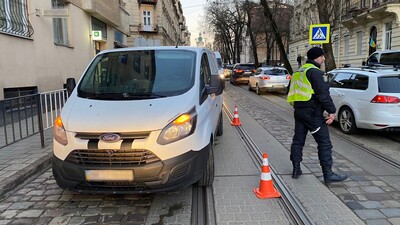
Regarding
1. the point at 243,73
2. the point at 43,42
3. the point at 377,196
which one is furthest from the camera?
the point at 243,73

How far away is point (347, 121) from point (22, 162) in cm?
700

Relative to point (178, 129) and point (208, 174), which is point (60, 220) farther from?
point (208, 174)

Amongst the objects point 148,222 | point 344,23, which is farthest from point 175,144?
point 344,23

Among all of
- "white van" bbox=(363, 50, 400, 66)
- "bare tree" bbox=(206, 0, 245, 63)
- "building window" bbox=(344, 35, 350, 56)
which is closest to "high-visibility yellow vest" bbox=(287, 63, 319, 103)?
"white van" bbox=(363, 50, 400, 66)

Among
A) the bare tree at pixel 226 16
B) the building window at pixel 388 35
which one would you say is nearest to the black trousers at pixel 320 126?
the building window at pixel 388 35

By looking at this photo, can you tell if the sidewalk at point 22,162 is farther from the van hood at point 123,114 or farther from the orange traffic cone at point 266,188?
the orange traffic cone at point 266,188

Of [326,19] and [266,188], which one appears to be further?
[326,19]

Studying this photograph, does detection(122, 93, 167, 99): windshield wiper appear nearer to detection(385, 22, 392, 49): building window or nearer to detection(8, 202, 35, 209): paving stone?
detection(8, 202, 35, 209): paving stone

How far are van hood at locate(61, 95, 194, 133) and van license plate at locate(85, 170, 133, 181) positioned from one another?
451mm

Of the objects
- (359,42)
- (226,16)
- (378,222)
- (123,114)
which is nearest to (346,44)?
(359,42)

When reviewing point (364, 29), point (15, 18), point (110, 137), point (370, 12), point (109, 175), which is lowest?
point (109, 175)

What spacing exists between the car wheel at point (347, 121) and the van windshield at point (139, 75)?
4719 mm

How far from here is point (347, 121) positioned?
813 centimetres

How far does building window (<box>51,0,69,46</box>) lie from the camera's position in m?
12.6
